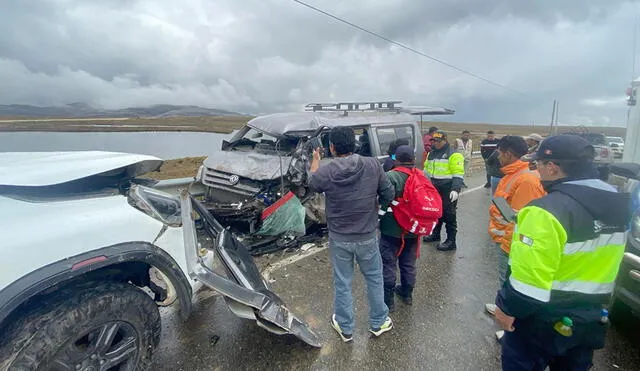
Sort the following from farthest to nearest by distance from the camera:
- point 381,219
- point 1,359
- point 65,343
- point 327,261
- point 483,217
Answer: point 483,217, point 327,261, point 381,219, point 65,343, point 1,359

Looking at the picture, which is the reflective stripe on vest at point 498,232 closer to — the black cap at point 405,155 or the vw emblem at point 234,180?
the black cap at point 405,155

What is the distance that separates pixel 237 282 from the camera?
239cm

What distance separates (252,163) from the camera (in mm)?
4621

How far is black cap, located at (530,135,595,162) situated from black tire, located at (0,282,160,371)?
96.2 inches

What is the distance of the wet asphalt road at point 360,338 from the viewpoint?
8.16 ft

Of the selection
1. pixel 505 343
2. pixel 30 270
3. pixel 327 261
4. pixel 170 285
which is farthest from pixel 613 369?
pixel 30 270

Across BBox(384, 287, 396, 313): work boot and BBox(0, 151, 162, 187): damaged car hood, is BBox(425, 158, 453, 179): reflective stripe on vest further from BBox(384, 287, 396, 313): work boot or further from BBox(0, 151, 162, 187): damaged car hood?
BBox(0, 151, 162, 187): damaged car hood

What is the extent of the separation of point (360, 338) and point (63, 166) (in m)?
2.56

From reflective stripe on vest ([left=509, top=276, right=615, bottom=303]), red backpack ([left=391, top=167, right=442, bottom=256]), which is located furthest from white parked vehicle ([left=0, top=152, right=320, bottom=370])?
reflective stripe on vest ([left=509, top=276, right=615, bottom=303])

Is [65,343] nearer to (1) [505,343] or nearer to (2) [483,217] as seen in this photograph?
(1) [505,343]

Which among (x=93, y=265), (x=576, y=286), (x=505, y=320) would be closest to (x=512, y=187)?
(x=576, y=286)

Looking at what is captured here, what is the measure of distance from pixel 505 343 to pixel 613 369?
1412mm

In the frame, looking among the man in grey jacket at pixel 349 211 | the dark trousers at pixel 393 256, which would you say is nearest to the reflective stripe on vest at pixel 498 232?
the dark trousers at pixel 393 256

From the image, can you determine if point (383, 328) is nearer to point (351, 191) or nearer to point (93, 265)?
point (351, 191)
